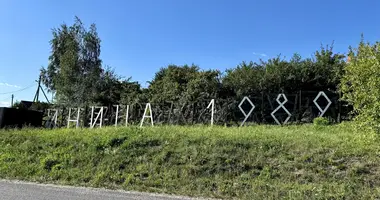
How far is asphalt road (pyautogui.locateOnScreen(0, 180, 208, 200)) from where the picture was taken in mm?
→ 6249

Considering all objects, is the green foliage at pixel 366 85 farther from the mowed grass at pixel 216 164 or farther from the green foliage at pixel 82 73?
the green foliage at pixel 82 73

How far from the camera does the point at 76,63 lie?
2888 cm

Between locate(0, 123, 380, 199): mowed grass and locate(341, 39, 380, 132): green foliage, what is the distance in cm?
41

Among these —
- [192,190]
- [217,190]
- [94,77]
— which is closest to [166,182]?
[192,190]

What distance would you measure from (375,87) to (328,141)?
2.88m

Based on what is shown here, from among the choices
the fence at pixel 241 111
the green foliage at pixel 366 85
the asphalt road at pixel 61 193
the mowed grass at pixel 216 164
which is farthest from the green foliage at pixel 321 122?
the asphalt road at pixel 61 193

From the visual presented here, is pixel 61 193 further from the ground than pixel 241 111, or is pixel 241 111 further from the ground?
pixel 241 111

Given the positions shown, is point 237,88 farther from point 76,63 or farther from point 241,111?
point 76,63

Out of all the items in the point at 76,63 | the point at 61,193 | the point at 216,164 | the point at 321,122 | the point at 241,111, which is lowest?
the point at 61,193

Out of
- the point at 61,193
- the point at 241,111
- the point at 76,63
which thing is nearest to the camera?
the point at 61,193

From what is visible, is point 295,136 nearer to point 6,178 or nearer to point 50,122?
point 6,178

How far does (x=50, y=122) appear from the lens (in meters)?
23.3

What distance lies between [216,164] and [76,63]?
23607 millimetres

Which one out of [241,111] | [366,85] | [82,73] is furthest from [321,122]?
[82,73]
